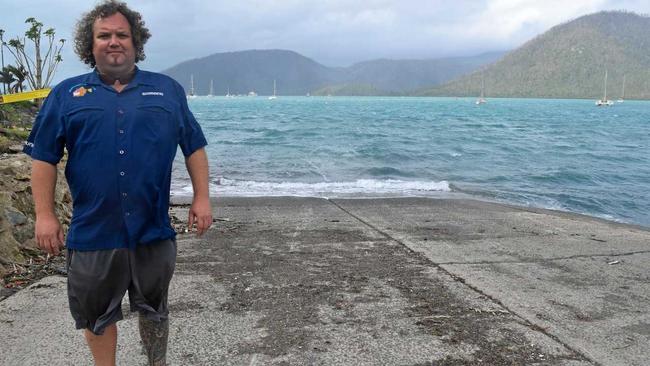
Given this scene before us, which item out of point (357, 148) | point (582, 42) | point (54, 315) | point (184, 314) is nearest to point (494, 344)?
point (184, 314)

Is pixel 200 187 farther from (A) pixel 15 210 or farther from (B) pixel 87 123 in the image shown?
(A) pixel 15 210

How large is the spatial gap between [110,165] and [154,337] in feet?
2.99

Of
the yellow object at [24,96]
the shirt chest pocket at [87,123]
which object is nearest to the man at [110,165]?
the shirt chest pocket at [87,123]

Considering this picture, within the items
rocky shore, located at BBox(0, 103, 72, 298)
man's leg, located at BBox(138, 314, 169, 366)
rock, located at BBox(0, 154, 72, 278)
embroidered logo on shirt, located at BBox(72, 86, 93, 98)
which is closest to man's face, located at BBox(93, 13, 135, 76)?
embroidered logo on shirt, located at BBox(72, 86, 93, 98)

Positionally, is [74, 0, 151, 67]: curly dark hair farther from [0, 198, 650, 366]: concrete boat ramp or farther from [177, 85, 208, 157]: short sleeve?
[0, 198, 650, 366]: concrete boat ramp

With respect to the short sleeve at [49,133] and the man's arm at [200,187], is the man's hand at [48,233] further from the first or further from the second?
the man's arm at [200,187]

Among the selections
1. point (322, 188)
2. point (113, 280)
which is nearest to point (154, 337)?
point (113, 280)

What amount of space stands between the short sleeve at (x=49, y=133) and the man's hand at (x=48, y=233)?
0.27 metres

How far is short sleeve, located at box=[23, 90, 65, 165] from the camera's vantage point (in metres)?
2.45

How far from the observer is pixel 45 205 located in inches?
99.6

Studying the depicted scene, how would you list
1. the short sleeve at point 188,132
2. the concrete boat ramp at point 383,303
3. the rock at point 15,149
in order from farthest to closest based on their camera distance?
the rock at point 15,149
the concrete boat ramp at point 383,303
the short sleeve at point 188,132

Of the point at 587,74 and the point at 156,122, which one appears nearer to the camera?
the point at 156,122

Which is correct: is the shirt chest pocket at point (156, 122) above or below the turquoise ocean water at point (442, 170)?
above

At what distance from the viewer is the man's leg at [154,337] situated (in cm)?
279
